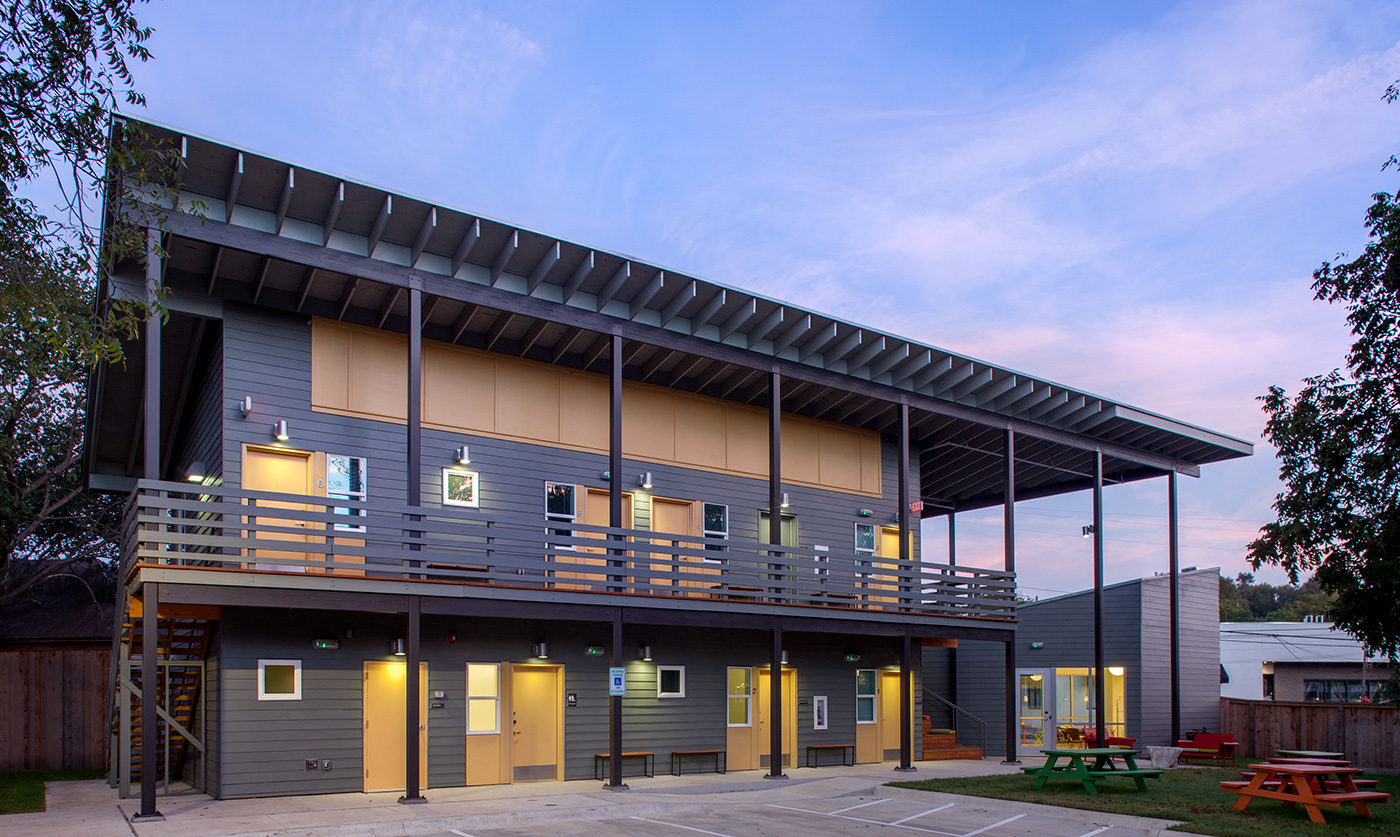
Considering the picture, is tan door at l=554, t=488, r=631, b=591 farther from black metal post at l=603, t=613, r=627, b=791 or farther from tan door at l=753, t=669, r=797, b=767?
tan door at l=753, t=669, r=797, b=767

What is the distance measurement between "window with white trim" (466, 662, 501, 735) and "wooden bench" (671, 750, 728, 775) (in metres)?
3.72

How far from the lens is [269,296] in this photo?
623 inches

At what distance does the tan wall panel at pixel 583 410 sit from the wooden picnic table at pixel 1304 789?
39.1ft

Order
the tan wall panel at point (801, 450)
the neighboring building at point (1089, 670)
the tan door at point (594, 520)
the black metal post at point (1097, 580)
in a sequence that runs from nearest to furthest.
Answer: the tan door at point (594, 520), the tan wall panel at point (801, 450), the black metal post at point (1097, 580), the neighboring building at point (1089, 670)

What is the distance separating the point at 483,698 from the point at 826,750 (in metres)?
8.26

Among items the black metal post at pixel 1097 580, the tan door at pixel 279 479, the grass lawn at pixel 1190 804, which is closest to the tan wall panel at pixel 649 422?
the tan door at pixel 279 479

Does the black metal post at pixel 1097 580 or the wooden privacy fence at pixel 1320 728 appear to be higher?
the black metal post at pixel 1097 580

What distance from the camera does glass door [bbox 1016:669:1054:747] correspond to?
90.7 ft

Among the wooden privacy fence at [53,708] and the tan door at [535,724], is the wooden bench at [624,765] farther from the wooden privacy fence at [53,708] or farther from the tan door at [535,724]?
the wooden privacy fence at [53,708]

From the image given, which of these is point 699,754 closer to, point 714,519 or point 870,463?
point 714,519

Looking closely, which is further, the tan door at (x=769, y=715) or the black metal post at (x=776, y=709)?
the tan door at (x=769, y=715)

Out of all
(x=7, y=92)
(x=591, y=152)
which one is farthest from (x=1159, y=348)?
(x=591, y=152)

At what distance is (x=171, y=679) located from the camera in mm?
15703

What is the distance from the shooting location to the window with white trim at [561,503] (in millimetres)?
18688
